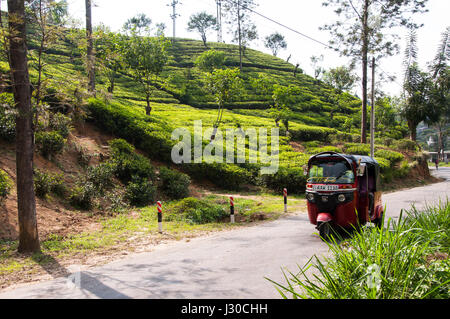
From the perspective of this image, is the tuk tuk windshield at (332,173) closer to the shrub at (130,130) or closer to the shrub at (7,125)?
the shrub at (7,125)

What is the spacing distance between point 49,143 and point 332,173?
11.4 meters

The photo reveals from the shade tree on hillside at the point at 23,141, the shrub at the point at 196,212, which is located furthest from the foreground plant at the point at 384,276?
the shrub at the point at 196,212

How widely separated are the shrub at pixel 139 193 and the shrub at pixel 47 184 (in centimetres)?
261

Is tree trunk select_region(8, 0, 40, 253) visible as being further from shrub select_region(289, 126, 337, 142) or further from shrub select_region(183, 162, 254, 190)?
shrub select_region(289, 126, 337, 142)

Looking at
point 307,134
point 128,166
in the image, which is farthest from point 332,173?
point 307,134

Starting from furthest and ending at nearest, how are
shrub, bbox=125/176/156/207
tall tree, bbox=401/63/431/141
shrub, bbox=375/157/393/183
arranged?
tall tree, bbox=401/63/431/141 → shrub, bbox=375/157/393/183 → shrub, bbox=125/176/156/207

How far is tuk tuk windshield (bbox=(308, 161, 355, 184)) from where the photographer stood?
29.7 feet

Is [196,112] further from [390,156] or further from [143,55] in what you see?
[390,156]

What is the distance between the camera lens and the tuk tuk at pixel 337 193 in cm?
882

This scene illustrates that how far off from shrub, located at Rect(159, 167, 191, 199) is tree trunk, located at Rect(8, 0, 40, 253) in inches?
316

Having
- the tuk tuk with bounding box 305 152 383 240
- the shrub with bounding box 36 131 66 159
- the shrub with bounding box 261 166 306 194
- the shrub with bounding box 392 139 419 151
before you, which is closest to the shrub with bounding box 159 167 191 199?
the shrub with bounding box 36 131 66 159

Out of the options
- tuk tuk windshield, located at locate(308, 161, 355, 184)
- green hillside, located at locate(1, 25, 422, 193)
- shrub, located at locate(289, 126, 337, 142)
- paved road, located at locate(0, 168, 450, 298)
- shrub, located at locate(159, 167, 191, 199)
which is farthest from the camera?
shrub, located at locate(289, 126, 337, 142)
